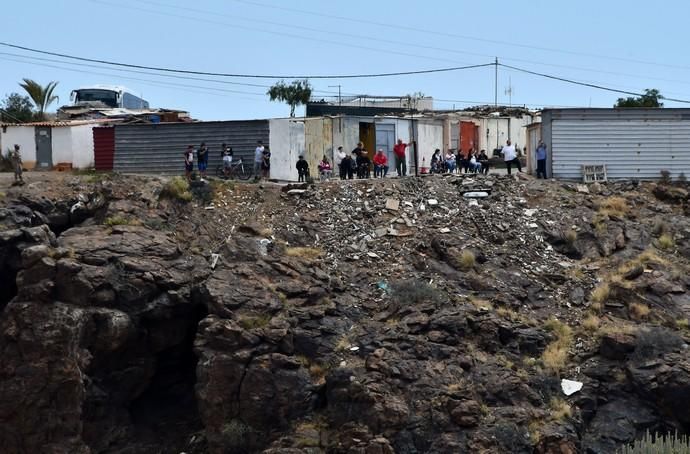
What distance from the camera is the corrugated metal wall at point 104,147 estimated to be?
147 ft

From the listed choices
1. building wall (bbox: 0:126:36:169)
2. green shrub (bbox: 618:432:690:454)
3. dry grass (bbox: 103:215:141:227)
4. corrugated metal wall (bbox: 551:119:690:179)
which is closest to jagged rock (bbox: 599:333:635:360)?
green shrub (bbox: 618:432:690:454)

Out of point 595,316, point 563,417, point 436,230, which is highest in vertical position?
point 436,230

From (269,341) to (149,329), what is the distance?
4.23 metres

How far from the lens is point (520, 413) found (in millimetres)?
30578

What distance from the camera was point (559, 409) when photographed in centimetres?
3105

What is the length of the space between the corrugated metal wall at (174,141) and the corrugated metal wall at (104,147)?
196 mm

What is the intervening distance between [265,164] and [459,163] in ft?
26.0

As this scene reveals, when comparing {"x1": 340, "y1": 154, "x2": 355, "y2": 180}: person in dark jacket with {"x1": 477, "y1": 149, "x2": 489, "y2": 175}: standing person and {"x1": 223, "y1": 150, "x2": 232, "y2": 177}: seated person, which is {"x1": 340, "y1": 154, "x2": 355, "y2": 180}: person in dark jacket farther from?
{"x1": 477, "y1": 149, "x2": 489, "y2": 175}: standing person

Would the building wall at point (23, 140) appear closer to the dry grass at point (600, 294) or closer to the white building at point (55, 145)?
the white building at point (55, 145)

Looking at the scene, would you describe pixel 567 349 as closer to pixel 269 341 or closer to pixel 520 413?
pixel 520 413

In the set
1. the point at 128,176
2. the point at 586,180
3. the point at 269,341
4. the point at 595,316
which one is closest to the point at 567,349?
the point at 595,316

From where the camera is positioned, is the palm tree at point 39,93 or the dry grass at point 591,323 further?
the palm tree at point 39,93

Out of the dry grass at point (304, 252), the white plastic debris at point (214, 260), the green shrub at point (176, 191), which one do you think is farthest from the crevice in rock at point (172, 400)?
the green shrub at point (176, 191)

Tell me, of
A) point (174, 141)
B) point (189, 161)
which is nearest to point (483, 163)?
point (189, 161)
